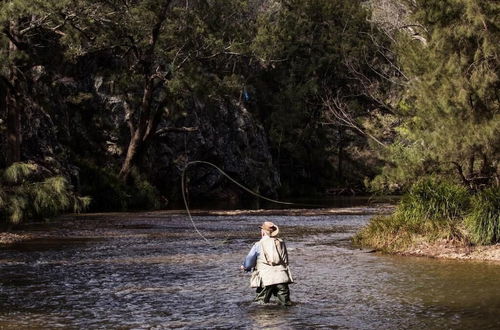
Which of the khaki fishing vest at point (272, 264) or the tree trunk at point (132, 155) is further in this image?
the tree trunk at point (132, 155)

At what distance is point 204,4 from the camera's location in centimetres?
5031

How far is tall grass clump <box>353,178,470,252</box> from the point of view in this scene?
62.1 ft

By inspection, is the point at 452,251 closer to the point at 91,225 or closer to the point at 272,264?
the point at 272,264

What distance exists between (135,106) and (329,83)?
28687mm

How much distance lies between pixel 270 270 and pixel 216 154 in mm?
43661

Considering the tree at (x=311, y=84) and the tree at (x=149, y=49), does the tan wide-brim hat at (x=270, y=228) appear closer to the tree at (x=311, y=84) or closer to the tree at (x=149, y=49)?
the tree at (x=149, y=49)

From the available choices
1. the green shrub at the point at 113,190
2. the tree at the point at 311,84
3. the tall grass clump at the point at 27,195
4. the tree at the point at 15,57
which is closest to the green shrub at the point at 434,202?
the tall grass clump at the point at 27,195

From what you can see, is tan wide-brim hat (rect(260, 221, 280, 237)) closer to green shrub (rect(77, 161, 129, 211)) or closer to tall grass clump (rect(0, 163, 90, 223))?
tall grass clump (rect(0, 163, 90, 223))

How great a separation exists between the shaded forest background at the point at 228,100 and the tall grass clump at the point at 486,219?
4.13 ft

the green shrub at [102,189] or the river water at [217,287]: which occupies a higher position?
the green shrub at [102,189]

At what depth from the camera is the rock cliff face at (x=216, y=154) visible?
167 feet

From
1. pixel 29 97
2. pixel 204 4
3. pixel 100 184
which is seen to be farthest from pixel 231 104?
pixel 29 97

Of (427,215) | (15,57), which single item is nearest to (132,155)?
(15,57)

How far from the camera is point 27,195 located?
25.3 m
